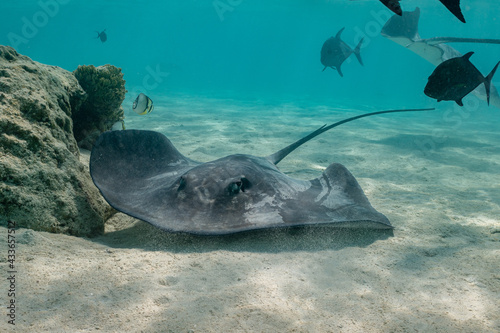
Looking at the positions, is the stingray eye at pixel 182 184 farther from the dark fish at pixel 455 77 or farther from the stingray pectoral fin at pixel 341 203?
the dark fish at pixel 455 77

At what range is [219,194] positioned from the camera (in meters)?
2.95

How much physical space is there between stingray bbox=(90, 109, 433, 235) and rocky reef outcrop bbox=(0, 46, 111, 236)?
0.29 m

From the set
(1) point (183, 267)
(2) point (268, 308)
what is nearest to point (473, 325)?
(2) point (268, 308)

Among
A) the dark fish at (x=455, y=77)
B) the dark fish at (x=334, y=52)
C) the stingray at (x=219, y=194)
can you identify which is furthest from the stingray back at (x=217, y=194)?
the dark fish at (x=334, y=52)

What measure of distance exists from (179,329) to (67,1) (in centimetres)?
7985

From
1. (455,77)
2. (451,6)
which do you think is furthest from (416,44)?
(451,6)

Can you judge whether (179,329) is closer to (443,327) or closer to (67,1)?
(443,327)

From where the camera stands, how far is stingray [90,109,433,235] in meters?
2.69

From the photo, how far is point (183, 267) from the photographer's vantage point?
2484 millimetres

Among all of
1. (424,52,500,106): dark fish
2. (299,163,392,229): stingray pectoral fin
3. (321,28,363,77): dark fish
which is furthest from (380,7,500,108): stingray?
(299,163,392,229): stingray pectoral fin

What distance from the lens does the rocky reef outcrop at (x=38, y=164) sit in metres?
2.68

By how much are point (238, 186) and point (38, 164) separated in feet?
6.50

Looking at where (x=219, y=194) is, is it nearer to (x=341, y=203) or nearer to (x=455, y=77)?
(x=341, y=203)

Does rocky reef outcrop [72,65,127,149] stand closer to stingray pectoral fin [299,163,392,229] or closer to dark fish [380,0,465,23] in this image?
stingray pectoral fin [299,163,392,229]
